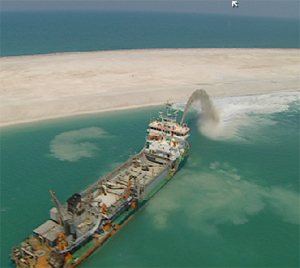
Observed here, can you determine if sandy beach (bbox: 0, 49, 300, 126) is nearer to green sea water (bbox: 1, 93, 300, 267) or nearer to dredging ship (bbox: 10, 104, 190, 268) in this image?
green sea water (bbox: 1, 93, 300, 267)

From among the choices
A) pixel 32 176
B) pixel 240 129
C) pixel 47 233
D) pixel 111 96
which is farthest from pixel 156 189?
pixel 111 96

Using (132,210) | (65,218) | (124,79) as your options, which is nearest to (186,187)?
(132,210)

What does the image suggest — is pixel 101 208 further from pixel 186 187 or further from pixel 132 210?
pixel 186 187

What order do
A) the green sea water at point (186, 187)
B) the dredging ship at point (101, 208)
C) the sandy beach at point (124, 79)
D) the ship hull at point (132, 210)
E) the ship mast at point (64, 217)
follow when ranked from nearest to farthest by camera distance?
1. the dredging ship at point (101, 208)
2. the ship mast at point (64, 217)
3. the ship hull at point (132, 210)
4. the green sea water at point (186, 187)
5. the sandy beach at point (124, 79)

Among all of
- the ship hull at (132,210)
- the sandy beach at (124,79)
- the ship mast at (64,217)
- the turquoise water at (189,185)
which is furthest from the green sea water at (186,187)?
the sandy beach at (124,79)

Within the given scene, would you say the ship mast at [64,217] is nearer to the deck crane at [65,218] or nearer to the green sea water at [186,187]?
the deck crane at [65,218]

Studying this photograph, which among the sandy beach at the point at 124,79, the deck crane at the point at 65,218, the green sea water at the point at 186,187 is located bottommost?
the green sea water at the point at 186,187
